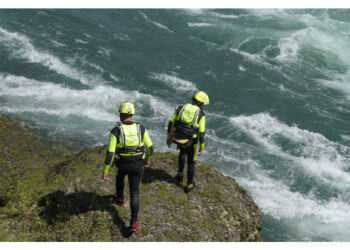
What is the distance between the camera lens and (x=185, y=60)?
27625mm

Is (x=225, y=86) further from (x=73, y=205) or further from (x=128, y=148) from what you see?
(x=128, y=148)

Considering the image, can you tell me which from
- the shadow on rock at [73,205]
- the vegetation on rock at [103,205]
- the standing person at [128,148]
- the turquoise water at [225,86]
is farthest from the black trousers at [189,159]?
the turquoise water at [225,86]

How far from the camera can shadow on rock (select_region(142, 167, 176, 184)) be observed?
35.1 ft

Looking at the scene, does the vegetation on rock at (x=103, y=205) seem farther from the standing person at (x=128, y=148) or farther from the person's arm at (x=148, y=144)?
the person's arm at (x=148, y=144)

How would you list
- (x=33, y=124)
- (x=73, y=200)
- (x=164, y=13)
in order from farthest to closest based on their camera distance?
(x=164, y=13), (x=33, y=124), (x=73, y=200)

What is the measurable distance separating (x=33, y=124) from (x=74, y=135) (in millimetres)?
2161

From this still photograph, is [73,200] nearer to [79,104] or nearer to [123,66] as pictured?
[79,104]

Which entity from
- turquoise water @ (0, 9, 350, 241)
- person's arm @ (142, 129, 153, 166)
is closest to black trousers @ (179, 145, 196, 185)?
person's arm @ (142, 129, 153, 166)

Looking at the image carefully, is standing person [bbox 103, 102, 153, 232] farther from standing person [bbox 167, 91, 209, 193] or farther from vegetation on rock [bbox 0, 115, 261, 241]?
standing person [bbox 167, 91, 209, 193]

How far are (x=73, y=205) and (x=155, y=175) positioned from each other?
288 cm

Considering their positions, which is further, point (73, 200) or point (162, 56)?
point (162, 56)

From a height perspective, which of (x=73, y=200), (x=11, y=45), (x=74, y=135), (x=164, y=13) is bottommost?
(x=74, y=135)

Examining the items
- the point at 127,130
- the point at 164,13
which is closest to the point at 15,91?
the point at 127,130

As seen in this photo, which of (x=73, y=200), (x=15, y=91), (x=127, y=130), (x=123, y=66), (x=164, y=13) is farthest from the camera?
(x=164, y=13)
